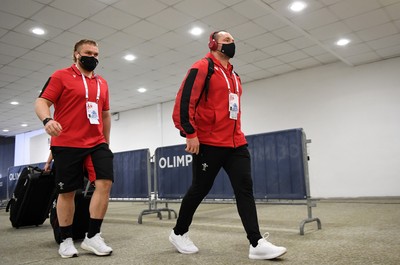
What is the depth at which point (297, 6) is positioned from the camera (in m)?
5.50

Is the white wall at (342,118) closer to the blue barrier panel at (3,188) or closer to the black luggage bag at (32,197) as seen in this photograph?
the black luggage bag at (32,197)

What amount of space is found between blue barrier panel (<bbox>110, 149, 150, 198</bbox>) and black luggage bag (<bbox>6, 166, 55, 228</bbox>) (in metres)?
1.35

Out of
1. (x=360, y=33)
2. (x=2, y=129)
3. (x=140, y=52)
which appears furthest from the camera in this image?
(x=2, y=129)

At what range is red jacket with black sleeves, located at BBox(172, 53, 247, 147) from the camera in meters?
2.01

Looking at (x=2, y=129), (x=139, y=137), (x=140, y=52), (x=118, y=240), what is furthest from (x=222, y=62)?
(x=2, y=129)

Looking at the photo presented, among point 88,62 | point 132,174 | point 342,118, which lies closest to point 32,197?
point 132,174

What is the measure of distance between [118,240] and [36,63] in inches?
246

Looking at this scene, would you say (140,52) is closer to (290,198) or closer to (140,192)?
(140,192)

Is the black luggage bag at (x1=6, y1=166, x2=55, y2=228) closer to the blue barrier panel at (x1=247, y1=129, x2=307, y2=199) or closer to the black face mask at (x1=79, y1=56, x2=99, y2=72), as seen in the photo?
the black face mask at (x1=79, y1=56, x2=99, y2=72)

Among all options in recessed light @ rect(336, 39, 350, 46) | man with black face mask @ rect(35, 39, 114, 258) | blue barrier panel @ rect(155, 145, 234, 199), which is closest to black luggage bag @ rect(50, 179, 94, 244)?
man with black face mask @ rect(35, 39, 114, 258)

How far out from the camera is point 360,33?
665 centimetres

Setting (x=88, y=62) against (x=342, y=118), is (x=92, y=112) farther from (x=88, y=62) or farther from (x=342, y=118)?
(x=342, y=118)

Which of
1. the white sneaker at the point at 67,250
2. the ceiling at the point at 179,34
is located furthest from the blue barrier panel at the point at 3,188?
the white sneaker at the point at 67,250

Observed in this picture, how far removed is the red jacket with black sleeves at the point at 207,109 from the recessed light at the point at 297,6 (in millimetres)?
3914
